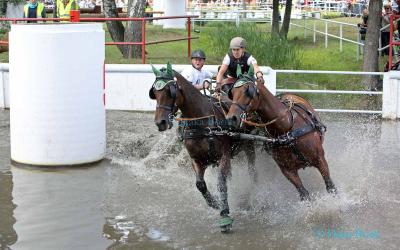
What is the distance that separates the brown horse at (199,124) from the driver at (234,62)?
916 mm

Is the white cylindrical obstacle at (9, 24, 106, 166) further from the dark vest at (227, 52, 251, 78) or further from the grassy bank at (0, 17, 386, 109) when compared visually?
the grassy bank at (0, 17, 386, 109)

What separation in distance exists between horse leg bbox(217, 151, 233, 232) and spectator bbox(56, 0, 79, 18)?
34.4ft

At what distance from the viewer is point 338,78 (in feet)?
64.3

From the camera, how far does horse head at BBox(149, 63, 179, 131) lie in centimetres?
729

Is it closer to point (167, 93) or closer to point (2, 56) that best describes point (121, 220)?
point (167, 93)

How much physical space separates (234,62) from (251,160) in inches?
51.5

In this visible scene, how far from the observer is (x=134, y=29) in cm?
1920

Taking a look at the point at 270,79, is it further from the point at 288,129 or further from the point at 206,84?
the point at 288,129

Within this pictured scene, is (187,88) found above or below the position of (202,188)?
above

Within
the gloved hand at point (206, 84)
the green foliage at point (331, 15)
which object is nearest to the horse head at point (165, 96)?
the gloved hand at point (206, 84)

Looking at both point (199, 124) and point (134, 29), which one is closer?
point (199, 124)

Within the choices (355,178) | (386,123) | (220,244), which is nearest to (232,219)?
(220,244)

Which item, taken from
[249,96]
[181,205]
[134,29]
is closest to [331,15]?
[134,29]

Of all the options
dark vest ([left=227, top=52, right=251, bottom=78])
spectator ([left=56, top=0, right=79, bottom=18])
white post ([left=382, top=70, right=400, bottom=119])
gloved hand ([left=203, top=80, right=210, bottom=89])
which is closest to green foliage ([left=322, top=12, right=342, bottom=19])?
spectator ([left=56, top=0, right=79, bottom=18])
